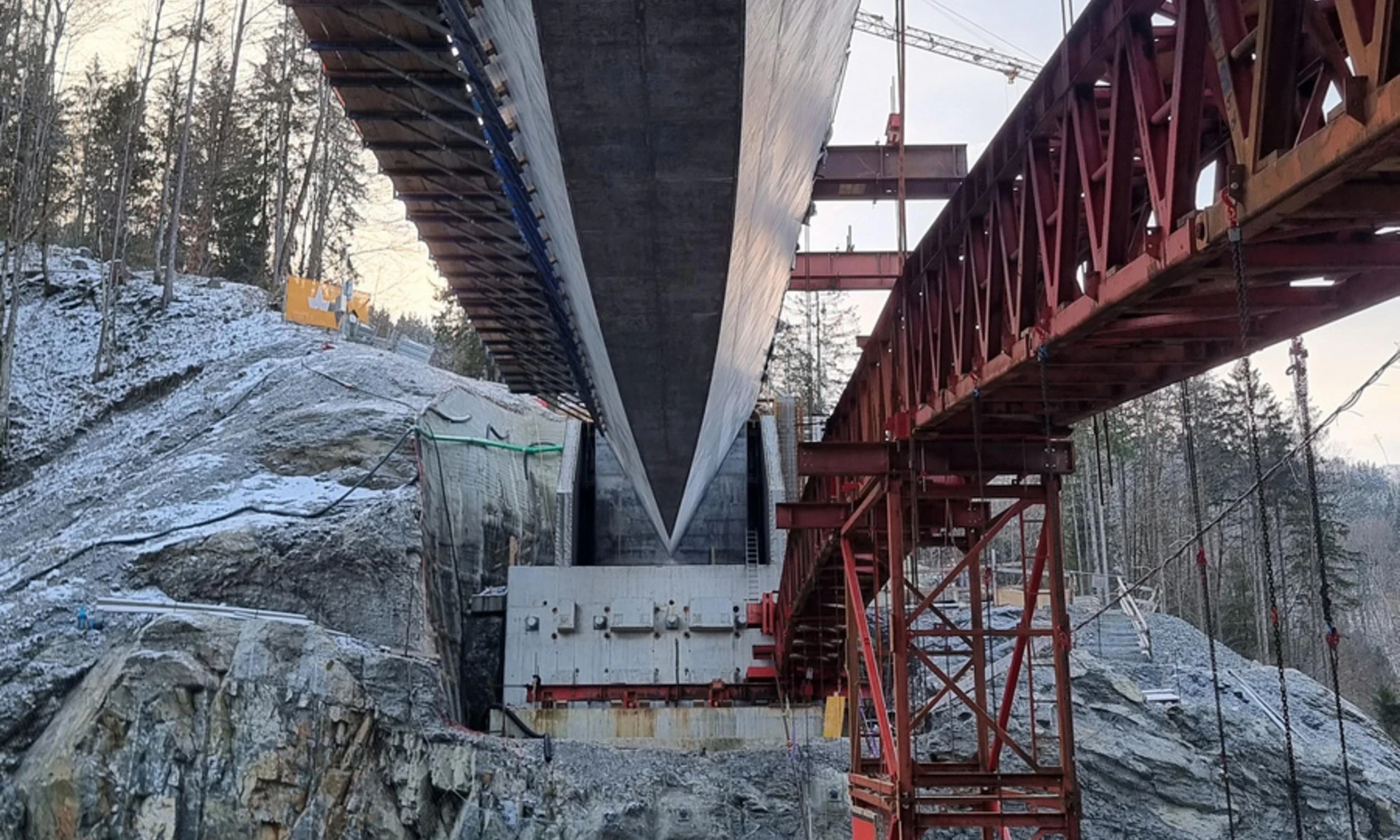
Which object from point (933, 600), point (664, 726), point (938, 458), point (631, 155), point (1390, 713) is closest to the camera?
point (631, 155)

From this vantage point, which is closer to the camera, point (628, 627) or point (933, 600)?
point (933, 600)

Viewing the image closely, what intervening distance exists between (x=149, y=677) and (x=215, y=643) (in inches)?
44.8

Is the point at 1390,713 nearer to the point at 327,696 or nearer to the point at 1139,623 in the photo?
the point at 1139,623

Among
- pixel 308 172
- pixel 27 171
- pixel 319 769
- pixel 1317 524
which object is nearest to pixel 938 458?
pixel 1317 524

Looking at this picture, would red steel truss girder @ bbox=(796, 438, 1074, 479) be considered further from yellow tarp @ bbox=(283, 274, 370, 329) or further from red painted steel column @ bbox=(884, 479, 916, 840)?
yellow tarp @ bbox=(283, 274, 370, 329)

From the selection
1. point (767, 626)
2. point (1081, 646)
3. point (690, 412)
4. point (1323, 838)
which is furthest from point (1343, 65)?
point (1081, 646)

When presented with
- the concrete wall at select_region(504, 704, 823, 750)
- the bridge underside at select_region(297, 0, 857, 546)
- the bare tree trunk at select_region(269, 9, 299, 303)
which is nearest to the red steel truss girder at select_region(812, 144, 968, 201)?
the bridge underside at select_region(297, 0, 857, 546)

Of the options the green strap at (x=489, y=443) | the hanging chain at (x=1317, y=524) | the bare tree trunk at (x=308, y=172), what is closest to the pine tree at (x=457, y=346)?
the bare tree trunk at (x=308, y=172)

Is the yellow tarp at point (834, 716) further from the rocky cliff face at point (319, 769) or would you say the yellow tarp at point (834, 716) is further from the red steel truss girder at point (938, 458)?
the red steel truss girder at point (938, 458)

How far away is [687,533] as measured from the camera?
1195 inches

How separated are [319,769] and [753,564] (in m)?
13.4

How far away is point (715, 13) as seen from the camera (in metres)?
5.56

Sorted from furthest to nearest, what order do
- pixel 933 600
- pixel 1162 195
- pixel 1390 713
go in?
pixel 1390 713 < pixel 933 600 < pixel 1162 195

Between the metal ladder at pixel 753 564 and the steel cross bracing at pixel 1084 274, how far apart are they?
7.97 m
